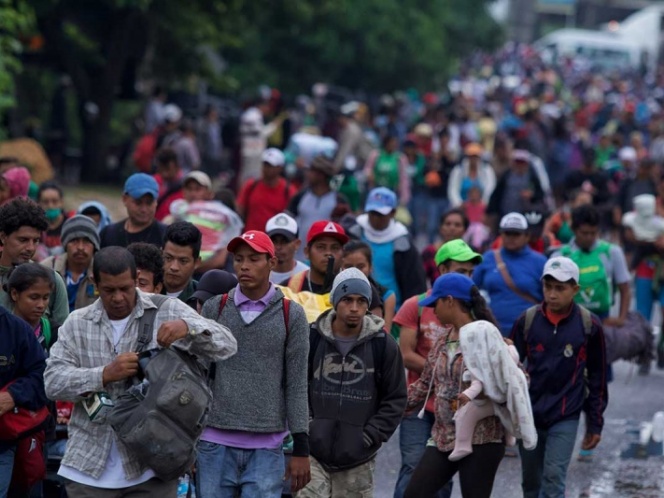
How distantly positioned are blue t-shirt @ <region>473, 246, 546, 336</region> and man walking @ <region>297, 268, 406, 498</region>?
3195 mm

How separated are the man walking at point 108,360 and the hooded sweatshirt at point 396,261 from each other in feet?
14.5

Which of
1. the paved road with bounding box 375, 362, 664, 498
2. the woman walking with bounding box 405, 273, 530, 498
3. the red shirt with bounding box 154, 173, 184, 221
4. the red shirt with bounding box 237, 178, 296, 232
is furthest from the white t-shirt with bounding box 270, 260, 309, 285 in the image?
the red shirt with bounding box 237, 178, 296, 232

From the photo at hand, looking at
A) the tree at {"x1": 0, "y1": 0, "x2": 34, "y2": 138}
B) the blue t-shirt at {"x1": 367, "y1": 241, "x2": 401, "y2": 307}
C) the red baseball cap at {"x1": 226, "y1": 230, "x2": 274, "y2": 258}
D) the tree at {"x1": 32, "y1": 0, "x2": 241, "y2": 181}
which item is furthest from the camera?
the tree at {"x1": 32, "y1": 0, "x2": 241, "y2": 181}

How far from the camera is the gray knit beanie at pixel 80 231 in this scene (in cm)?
948

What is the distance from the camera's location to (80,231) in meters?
9.50

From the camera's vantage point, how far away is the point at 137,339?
253 inches

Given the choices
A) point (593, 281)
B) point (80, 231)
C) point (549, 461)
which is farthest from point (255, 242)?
point (593, 281)

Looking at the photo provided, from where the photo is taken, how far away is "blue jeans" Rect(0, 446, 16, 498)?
722 centimetres

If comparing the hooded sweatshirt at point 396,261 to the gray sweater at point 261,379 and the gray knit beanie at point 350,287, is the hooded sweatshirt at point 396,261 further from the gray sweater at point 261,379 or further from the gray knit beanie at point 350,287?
the gray sweater at point 261,379

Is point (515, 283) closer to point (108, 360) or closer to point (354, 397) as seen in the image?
point (354, 397)

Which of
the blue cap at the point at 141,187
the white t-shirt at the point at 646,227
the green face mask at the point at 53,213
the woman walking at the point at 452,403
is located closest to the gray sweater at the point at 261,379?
the woman walking at the point at 452,403

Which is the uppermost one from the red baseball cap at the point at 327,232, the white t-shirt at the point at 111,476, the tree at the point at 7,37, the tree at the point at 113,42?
the tree at the point at 113,42

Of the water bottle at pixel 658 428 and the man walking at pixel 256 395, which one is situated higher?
the man walking at pixel 256 395

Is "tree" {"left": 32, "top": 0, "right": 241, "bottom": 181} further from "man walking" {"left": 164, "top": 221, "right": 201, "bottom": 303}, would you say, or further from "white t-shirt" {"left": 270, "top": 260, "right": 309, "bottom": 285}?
"man walking" {"left": 164, "top": 221, "right": 201, "bottom": 303}
